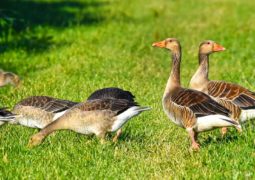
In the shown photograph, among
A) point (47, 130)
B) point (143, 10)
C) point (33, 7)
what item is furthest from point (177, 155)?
point (143, 10)

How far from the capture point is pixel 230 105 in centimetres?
1176

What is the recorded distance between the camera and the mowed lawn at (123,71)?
32.5 feet

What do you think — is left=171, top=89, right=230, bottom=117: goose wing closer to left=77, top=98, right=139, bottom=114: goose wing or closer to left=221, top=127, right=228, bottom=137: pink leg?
left=77, top=98, right=139, bottom=114: goose wing

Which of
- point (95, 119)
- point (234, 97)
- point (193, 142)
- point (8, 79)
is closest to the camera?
point (193, 142)

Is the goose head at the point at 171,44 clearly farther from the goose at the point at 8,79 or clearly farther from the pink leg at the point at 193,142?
the goose at the point at 8,79

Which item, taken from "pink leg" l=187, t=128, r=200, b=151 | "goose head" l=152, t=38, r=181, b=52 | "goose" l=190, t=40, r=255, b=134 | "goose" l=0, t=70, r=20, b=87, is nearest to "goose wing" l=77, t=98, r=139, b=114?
"pink leg" l=187, t=128, r=200, b=151

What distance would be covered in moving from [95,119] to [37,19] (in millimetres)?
19545

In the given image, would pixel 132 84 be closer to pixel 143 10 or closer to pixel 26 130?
pixel 26 130

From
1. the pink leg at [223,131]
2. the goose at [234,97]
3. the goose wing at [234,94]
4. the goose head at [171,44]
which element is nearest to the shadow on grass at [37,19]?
the goose head at [171,44]

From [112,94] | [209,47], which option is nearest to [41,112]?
[112,94]

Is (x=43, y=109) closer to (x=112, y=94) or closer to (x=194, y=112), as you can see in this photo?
(x=112, y=94)

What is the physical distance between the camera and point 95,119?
11102 mm

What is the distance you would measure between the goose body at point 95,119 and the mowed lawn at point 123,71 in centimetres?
22

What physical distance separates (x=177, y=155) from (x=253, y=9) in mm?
30151
